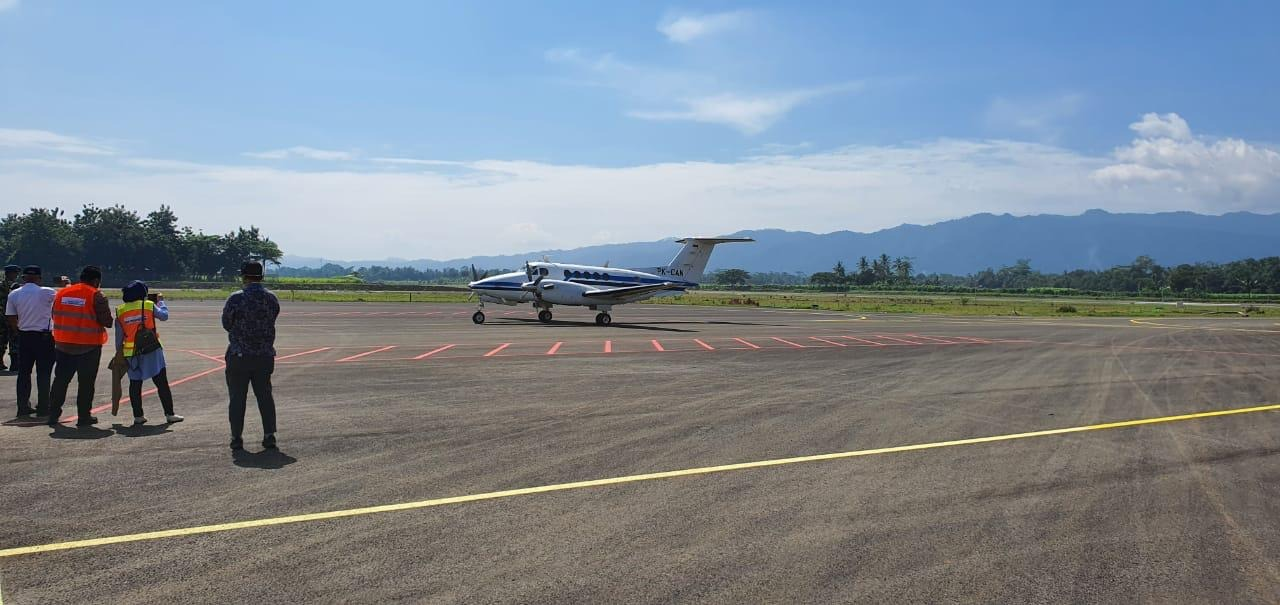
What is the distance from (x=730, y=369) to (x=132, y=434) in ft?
36.7

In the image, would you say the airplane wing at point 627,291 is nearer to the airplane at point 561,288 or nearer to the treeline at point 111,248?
the airplane at point 561,288

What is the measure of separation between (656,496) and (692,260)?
35.0m

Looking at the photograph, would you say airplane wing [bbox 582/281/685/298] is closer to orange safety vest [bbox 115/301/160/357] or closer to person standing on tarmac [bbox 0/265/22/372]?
person standing on tarmac [bbox 0/265/22/372]

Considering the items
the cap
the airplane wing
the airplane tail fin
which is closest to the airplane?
the airplane wing

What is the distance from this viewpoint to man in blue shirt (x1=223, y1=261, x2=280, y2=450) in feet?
26.7

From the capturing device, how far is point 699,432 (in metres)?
9.41

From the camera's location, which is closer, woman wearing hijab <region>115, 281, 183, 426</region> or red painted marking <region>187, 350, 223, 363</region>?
woman wearing hijab <region>115, 281, 183, 426</region>

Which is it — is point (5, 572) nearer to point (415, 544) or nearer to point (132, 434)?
point (415, 544)

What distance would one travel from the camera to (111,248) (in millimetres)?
125750

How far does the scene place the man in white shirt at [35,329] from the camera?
394 inches

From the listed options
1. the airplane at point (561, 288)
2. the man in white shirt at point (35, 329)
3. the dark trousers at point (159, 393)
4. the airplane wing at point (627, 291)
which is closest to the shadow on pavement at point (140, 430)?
the dark trousers at point (159, 393)

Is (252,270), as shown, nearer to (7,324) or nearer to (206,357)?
(7,324)

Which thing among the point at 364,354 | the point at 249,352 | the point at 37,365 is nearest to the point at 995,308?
the point at 364,354

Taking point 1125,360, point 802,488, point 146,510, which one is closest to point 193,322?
point 146,510
